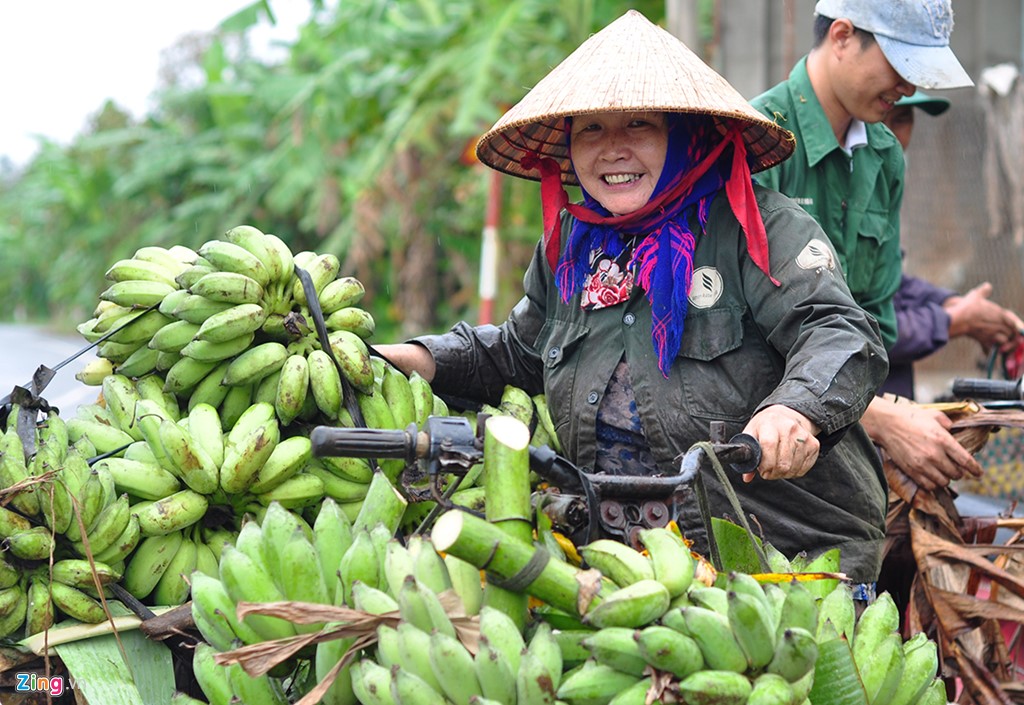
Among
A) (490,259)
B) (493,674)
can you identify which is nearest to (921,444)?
(493,674)

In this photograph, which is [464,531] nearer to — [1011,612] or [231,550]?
[231,550]

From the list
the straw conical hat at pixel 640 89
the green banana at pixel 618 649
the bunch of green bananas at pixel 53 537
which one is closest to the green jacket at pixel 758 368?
the straw conical hat at pixel 640 89

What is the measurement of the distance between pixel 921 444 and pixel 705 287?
0.92 meters

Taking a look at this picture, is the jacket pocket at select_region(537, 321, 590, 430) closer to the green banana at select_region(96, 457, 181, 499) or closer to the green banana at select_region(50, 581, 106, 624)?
the green banana at select_region(96, 457, 181, 499)

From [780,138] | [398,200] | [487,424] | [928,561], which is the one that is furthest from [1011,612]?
[398,200]

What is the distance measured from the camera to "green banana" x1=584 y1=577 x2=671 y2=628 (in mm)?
1539

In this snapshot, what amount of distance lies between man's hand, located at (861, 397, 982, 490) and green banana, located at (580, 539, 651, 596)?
159 cm

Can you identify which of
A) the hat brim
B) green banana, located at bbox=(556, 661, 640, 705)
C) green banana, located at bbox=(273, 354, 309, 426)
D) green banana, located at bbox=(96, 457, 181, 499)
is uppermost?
the hat brim

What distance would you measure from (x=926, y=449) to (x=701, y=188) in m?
1.02

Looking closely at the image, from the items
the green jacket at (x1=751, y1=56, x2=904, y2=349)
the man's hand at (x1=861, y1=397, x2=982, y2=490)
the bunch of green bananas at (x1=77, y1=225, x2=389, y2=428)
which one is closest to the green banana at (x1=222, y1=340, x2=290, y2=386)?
the bunch of green bananas at (x1=77, y1=225, x2=389, y2=428)

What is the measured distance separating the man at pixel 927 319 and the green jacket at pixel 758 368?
69.7 inches

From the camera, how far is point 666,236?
2.51m

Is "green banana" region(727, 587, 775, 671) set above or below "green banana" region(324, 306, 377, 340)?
below

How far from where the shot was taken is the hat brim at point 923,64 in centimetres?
310
